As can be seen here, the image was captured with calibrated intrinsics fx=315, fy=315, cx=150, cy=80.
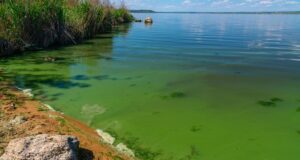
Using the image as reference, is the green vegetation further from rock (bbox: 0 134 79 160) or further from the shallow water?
rock (bbox: 0 134 79 160)

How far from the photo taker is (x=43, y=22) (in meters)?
16.4

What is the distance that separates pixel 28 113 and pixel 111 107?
221 cm

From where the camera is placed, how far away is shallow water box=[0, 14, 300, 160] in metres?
6.19

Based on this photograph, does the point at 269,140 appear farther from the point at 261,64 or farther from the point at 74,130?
the point at 261,64

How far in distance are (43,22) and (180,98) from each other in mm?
10582

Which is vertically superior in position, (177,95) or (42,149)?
(42,149)

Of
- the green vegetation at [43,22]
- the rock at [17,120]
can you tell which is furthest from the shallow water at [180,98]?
the rock at [17,120]

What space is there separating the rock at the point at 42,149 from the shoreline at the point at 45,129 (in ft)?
1.35

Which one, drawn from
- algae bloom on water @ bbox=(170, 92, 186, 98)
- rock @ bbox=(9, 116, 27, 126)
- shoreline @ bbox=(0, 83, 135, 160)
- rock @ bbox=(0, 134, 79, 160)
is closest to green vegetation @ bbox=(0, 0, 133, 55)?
shoreline @ bbox=(0, 83, 135, 160)

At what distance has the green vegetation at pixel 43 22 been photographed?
14469mm

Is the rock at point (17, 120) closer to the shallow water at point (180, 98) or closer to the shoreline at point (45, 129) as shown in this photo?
the shoreline at point (45, 129)

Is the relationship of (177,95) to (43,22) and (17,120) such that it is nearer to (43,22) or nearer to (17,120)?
(17,120)

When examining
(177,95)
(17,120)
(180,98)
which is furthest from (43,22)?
(17,120)

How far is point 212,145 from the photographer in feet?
20.1
